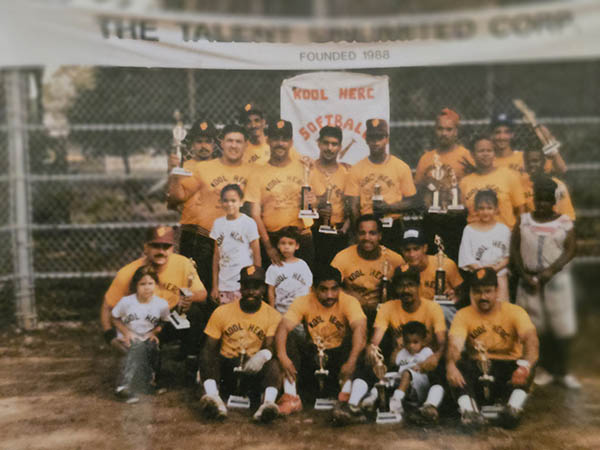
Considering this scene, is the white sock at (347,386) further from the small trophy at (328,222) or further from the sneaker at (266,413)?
the small trophy at (328,222)

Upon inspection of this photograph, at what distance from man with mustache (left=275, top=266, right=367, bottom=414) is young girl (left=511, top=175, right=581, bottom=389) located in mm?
1201

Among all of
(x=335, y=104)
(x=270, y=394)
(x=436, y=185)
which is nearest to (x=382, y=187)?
(x=436, y=185)

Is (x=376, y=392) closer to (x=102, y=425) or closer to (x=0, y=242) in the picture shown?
(x=102, y=425)

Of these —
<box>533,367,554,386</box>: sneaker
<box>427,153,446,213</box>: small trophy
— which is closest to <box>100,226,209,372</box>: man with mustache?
<box>427,153,446,213</box>: small trophy

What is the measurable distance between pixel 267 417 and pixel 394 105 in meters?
3.89

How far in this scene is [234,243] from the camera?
14.7 feet

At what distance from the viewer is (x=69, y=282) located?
6590 millimetres

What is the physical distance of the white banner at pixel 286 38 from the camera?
15.0 feet

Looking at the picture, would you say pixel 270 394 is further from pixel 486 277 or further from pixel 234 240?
pixel 486 277

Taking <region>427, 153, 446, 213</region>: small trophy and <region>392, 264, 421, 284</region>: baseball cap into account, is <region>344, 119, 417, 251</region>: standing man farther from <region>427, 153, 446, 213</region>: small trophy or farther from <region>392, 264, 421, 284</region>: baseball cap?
<region>392, 264, 421, 284</region>: baseball cap

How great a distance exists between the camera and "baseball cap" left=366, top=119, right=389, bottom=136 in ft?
15.0

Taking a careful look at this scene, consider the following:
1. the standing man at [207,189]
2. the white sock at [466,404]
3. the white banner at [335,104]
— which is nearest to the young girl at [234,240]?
the standing man at [207,189]

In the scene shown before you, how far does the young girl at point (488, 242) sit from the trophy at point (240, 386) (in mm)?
1569

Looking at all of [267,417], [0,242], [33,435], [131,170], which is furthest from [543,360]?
[0,242]
